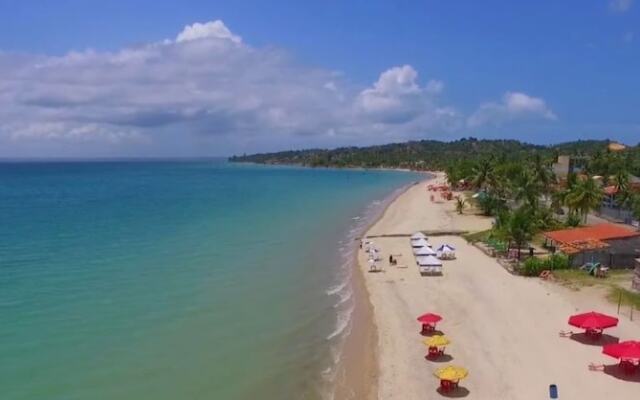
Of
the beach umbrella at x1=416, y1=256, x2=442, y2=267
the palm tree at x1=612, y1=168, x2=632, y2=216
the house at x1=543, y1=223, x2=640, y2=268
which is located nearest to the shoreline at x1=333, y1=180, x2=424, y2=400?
the beach umbrella at x1=416, y1=256, x2=442, y2=267

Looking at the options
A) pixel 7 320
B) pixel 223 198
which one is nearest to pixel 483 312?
pixel 7 320

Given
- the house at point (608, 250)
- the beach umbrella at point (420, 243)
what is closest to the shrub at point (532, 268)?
the house at point (608, 250)

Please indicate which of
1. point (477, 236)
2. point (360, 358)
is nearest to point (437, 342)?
point (360, 358)

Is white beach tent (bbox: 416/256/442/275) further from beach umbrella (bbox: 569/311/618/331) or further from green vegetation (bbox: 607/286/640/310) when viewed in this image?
beach umbrella (bbox: 569/311/618/331)

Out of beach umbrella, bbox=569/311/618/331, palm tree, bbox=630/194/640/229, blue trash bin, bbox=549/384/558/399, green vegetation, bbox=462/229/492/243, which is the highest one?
palm tree, bbox=630/194/640/229

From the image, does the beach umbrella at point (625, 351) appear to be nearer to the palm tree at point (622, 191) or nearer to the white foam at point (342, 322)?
the white foam at point (342, 322)

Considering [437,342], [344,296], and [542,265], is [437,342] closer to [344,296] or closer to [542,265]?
[344,296]
